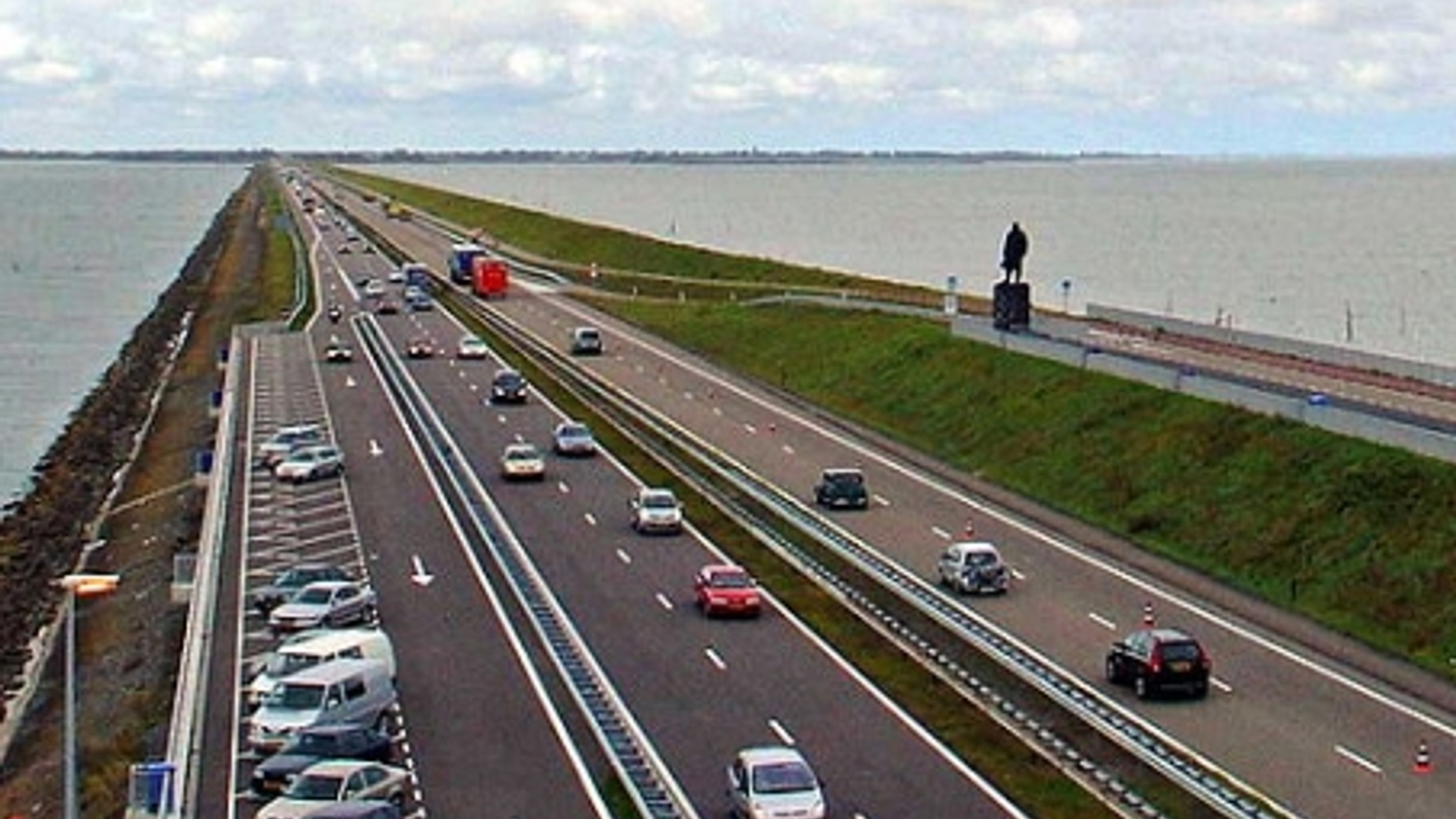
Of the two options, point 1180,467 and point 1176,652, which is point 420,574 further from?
point 1180,467

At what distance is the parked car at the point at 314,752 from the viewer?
111 ft

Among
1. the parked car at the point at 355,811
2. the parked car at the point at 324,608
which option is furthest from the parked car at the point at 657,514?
the parked car at the point at 355,811

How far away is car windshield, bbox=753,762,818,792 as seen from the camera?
31547 mm

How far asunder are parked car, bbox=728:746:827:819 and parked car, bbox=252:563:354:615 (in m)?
16.9

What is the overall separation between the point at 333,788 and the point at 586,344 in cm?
7010

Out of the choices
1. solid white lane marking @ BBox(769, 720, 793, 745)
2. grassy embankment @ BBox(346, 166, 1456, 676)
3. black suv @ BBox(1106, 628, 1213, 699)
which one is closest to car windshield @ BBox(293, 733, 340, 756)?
solid white lane marking @ BBox(769, 720, 793, 745)

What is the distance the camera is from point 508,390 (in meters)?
84.9

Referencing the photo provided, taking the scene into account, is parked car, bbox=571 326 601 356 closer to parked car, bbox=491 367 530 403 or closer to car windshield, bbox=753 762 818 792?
parked car, bbox=491 367 530 403

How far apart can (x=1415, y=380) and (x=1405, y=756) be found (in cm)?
3708

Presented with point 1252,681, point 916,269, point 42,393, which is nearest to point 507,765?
point 1252,681

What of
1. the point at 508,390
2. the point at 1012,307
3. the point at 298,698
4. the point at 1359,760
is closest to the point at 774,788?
Answer: the point at 298,698

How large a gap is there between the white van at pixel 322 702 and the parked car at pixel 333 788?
3.07 m

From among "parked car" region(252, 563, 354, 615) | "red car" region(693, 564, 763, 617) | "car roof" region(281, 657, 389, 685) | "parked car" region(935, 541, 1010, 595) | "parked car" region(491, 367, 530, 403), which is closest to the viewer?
"car roof" region(281, 657, 389, 685)

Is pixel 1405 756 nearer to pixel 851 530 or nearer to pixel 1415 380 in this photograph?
pixel 851 530
